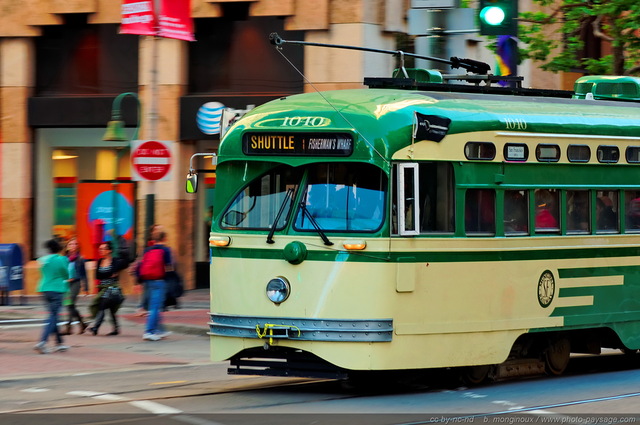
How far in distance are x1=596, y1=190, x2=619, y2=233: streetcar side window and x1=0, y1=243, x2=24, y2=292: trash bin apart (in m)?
13.3

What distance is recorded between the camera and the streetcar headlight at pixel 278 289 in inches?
415

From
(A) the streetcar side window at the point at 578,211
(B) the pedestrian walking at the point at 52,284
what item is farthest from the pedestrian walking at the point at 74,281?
→ (A) the streetcar side window at the point at 578,211

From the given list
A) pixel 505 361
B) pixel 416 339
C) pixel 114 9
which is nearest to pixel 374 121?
pixel 416 339

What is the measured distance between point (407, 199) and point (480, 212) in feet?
3.34

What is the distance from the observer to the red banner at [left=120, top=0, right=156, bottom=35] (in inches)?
715

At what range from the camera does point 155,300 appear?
1659cm

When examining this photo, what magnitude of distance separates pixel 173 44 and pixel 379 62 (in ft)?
13.8

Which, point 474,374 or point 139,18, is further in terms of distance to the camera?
point 139,18

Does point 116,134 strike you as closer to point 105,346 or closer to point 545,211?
point 105,346

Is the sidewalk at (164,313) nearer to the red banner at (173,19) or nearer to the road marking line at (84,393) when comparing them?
the red banner at (173,19)

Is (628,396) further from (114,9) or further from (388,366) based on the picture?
(114,9)

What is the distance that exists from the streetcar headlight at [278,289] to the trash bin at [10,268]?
12742 millimetres

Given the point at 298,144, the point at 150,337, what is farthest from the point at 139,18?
the point at 298,144

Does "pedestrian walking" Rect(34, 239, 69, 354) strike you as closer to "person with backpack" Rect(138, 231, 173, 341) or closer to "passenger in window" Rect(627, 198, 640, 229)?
"person with backpack" Rect(138, 231, 173, 341)
